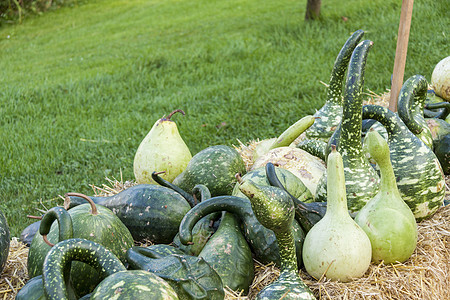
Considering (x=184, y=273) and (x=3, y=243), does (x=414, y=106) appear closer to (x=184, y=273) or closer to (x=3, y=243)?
(x=184, y=273)

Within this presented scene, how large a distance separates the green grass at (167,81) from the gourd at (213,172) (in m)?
1.88

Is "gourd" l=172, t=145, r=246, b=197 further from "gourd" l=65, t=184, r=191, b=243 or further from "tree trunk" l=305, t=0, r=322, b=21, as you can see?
"tree trunk" l=305, t=0, r=322, b=21

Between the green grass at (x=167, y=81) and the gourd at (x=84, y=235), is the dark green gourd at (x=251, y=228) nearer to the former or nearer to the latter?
the gourd at (x=84, y=235)

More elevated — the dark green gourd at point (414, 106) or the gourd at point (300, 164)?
the dark green gourd at point (414, 106)

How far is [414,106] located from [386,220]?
→ 3.92ft

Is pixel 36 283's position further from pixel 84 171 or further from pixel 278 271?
pixel 84 171

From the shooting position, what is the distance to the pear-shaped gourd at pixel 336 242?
82.6 inches

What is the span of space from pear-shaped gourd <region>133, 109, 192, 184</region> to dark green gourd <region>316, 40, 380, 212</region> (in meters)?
1.08

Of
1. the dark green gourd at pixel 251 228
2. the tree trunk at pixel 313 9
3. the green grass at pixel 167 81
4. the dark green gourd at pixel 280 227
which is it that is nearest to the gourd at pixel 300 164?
the dark green gourd at pixel 251 228

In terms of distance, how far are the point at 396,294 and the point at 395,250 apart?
7.9 inches

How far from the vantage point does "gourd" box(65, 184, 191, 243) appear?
253 cm

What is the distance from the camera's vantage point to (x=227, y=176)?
9.61 ft

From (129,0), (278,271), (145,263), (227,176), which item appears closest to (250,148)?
(227,176)

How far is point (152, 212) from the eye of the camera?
8.32 ft
